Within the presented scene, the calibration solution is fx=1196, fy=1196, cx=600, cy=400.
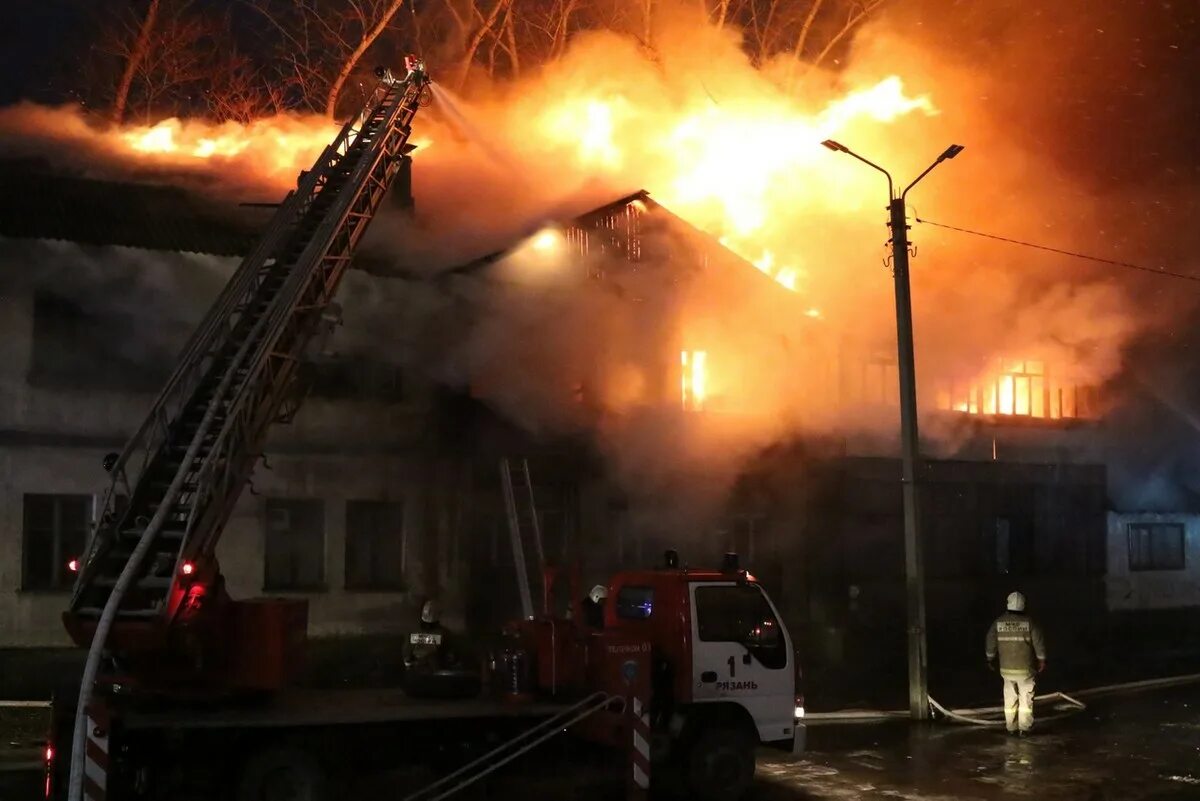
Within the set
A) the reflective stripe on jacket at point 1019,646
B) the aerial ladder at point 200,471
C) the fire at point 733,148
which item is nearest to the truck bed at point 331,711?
the aerial ladder at point 200,471

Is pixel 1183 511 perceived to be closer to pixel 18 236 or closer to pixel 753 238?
pixel 753 238

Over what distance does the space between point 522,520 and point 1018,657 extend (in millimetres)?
8822

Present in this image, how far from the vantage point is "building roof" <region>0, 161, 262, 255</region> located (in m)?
17.2

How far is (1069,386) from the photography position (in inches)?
1136

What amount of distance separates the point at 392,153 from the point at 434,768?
8213mm

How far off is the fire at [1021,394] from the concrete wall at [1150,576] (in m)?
2.95

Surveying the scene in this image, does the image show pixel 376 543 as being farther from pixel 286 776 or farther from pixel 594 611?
pixel 286 776

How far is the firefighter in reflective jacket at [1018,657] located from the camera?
13.5 metres

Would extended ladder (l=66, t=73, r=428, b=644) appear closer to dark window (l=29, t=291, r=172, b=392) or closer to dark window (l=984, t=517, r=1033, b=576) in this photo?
dark window (l=29, t=291, r=172, b=392)

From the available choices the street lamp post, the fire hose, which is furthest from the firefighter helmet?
the fire hose

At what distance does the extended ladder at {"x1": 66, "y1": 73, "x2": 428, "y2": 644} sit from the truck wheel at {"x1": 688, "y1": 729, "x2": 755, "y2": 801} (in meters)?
4.28

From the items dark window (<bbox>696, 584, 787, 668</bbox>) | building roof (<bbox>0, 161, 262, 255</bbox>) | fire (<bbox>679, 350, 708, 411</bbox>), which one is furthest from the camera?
fire (<bbox>679, 350, 708, 411</bbox>)

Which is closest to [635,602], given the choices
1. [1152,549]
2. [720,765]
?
[720,765]

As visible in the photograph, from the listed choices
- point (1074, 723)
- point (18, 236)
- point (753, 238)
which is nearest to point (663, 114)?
point (753, 238)
